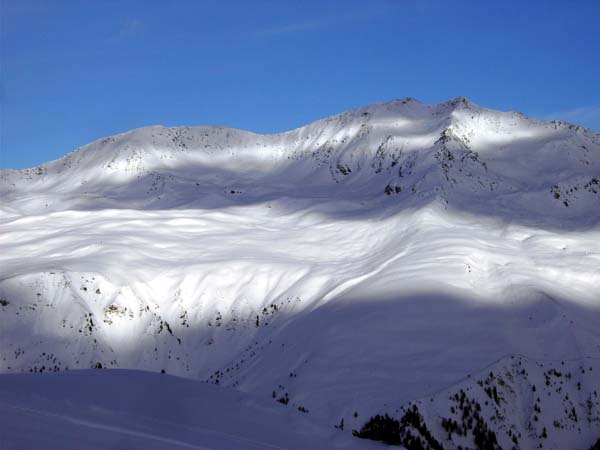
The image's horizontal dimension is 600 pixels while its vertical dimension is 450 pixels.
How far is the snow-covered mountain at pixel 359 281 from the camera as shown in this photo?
688 inches

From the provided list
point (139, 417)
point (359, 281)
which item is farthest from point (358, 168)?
point (139, 417)

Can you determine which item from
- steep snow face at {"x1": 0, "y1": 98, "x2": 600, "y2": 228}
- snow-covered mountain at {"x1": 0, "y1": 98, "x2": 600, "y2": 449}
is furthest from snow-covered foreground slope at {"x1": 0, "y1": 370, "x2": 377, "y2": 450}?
steep snow face at {"x1": 0, "y1": 98, "x2": 600, "y2": 228}

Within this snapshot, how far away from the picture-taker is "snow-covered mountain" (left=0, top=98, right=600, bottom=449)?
57.4 ft

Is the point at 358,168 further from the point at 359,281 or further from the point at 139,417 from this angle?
the point at 139,417

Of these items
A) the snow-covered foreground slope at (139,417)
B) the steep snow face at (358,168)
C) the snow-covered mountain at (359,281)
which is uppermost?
the steep snow face at (358,168)

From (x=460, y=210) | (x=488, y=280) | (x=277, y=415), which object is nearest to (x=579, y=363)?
(x=488, y=280)

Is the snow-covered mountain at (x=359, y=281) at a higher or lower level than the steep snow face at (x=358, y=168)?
lower

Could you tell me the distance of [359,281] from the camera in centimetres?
2945

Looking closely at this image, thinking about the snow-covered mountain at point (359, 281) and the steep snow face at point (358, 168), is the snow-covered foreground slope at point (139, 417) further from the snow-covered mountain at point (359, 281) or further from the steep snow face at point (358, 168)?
the steep snow face at point (358, 168)

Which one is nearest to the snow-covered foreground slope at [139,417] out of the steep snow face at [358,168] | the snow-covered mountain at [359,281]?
the snow-covered mountain at [359,281]

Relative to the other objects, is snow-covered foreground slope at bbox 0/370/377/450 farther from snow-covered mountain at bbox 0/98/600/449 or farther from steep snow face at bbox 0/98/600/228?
steep snow face at bbox 0/98/600/228

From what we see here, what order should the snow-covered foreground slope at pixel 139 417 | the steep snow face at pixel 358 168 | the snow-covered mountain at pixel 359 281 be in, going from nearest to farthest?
the snow-covered foreground slope at pixel 139 417 → the snow-covered mountain at pixel 359 281 → the steep snow face at pixel 358 168

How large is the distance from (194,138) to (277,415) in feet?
289

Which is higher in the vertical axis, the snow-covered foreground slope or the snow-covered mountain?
the snow-covered mountain
